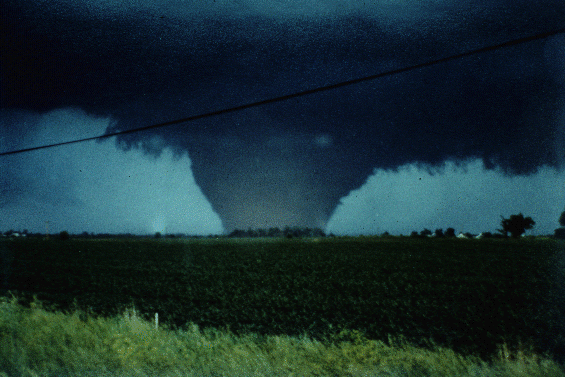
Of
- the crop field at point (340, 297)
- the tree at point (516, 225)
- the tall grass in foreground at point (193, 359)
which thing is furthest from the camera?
the tree at point (516, 225)

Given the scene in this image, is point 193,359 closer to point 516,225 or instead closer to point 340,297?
point 340,297

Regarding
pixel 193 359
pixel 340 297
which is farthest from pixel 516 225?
pixel 193 359

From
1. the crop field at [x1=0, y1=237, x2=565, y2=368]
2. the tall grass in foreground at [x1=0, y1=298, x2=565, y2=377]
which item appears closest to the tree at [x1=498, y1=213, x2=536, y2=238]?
the crop field at [x1=0, y1=237, x2=565, y2=368]

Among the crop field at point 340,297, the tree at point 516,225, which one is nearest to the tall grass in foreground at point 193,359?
the crop field at point 340,297

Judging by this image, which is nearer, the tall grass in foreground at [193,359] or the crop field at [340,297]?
the tall grass in foreground at [193,359]

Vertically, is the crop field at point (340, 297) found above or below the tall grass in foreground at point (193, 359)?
below

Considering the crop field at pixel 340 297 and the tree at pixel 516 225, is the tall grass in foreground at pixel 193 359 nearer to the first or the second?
the crop field at pixel 340 297

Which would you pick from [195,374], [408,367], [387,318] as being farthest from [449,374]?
[387,318]

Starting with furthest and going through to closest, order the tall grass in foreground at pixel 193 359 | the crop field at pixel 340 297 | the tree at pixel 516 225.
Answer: the tree at pixel 516 225 → the crop field at pixel 340 297 → the tall grass in foreground at pixel 193 359
